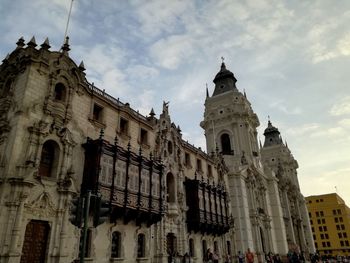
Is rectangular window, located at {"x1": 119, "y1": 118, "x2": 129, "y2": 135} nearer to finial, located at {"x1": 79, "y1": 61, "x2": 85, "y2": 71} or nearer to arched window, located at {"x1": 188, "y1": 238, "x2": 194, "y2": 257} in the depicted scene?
finial, located at {"x1": 79, "y1": 61, "x2": 85, "y2": 71}

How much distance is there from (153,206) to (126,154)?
16.5ft

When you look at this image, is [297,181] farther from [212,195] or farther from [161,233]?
[161,233]

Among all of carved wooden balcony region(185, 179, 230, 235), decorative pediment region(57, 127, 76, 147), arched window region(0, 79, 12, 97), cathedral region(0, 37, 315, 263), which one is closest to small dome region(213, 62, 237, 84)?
cathedral region(0, 37, 315, 263)

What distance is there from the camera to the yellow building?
3893 inches

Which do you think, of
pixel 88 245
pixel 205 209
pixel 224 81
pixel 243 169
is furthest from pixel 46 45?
pixel 224 81

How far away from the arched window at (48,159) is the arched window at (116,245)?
6.81 meters

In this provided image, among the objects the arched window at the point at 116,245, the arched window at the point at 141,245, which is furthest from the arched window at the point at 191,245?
the arched window at the point at 116,245

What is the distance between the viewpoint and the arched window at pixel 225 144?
50125 mm

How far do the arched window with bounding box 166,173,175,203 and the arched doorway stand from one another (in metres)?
13.6

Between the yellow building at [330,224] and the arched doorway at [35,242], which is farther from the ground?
the yellow building at [330,224]

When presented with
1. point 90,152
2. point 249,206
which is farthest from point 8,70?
point 249,206

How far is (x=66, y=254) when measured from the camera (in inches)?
738

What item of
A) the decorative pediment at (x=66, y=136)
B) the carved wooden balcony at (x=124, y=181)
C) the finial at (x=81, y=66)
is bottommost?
the carved wooden balcony at (x=124, y=181)

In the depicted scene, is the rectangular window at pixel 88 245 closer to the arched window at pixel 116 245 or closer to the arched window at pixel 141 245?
the arched window at pixel 116 245
